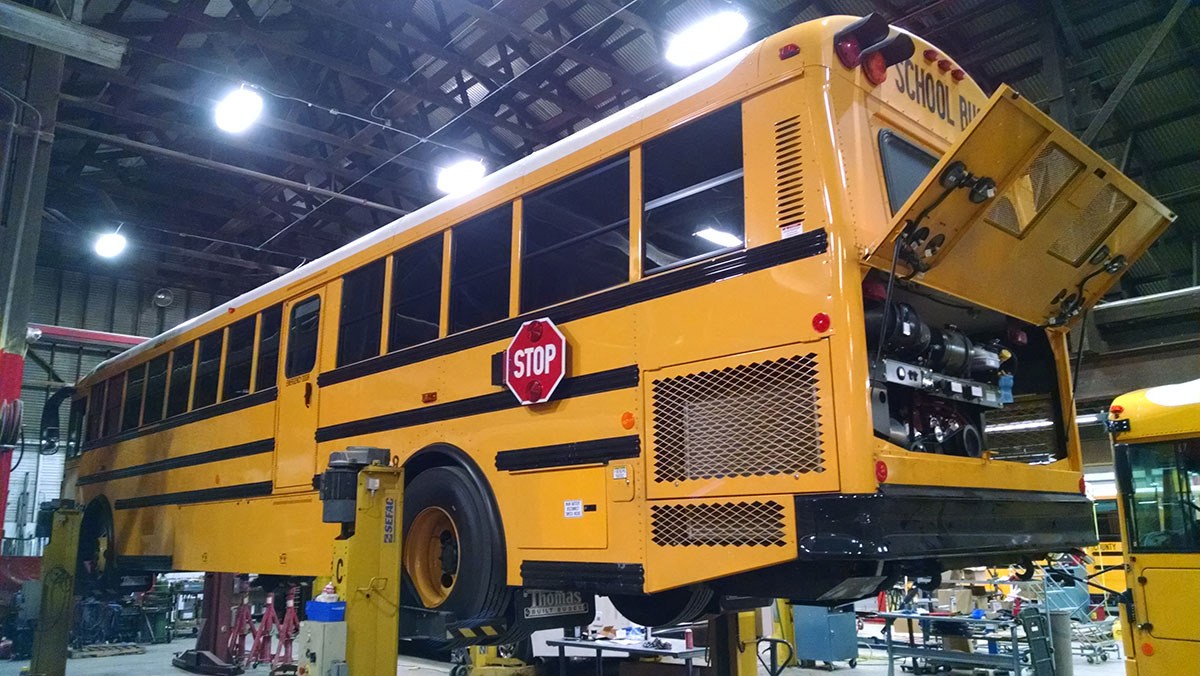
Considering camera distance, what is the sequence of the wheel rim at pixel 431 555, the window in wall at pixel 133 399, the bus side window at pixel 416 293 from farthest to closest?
the window in wall at pixel 133 399, the bus side window at pixel 416 293, the wheel rim at pixel 431 555

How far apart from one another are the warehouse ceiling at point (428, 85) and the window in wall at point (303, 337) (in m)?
4.76

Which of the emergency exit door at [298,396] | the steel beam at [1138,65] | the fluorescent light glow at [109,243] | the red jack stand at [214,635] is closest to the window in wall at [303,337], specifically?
the emergency exit door at [298,396]

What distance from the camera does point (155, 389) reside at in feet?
27.0

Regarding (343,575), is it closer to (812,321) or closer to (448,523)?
(448,523)

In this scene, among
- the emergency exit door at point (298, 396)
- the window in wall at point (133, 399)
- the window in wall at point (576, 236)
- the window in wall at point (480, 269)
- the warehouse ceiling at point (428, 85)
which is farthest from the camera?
the warehouse ceiling at point (428, 85)

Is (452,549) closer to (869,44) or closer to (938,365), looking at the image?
(938,365)

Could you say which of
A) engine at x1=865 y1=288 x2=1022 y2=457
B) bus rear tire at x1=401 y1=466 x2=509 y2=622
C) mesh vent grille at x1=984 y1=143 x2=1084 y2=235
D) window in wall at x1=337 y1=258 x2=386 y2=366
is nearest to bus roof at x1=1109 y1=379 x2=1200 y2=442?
engine at x1=865 y1=288 x2=1022 y2=457

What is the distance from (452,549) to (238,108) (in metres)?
6.92

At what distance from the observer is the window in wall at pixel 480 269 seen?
4.29 metres

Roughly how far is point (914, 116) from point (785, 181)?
90cm

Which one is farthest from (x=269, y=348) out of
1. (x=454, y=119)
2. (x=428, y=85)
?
(x=454, y=119)

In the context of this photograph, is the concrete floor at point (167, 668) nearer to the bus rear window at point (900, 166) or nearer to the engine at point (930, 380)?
the engine at point (930, 380)

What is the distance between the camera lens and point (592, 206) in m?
3.89

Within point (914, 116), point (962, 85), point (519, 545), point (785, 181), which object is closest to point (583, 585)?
point (519, 545)
